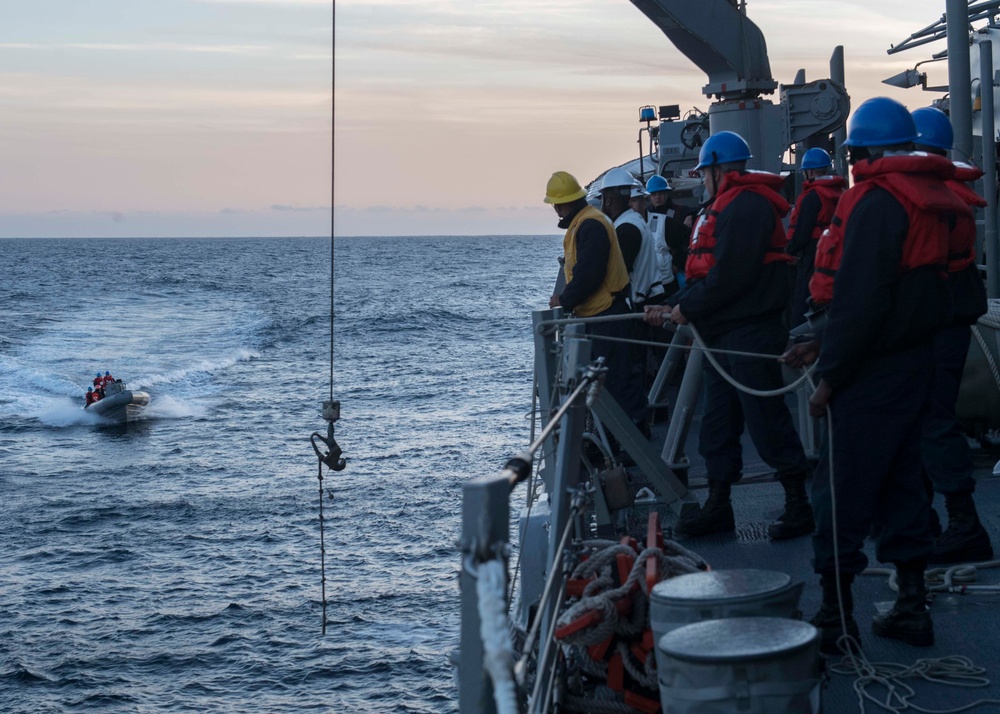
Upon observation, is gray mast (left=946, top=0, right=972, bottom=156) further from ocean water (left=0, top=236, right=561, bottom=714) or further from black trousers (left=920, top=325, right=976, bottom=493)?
ocean water (left=0, top=236, right=561, bottom=714)

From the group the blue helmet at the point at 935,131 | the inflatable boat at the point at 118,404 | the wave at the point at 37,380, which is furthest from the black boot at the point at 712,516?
the wave at the point at 37,380

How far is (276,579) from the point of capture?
44.4ft

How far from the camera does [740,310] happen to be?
4.52 m

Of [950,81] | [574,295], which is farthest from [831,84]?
[574,295]

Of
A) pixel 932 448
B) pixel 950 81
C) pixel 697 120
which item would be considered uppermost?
pixel 697 120

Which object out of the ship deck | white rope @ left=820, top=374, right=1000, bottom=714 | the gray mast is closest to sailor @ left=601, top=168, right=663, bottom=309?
the ship deck

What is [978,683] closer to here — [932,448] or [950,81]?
[932,448]

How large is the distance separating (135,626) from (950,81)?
10.1 metres

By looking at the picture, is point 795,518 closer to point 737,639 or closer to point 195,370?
point 737,639

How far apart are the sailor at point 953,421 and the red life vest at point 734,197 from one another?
586 millimetres

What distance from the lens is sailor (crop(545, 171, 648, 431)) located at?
19.0ft

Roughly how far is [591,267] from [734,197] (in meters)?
1.45

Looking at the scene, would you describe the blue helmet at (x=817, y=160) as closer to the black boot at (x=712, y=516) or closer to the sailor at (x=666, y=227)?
the sailor at (x=666, y=227)

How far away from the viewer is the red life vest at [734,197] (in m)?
4.47
